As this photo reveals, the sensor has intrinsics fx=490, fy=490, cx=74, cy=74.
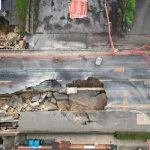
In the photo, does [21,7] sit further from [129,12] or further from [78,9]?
[129,12]

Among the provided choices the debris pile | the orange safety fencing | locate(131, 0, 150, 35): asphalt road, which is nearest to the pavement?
the debris pile

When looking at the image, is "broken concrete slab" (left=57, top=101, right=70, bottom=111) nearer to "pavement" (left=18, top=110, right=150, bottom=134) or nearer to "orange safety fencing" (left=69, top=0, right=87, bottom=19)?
"pavement" (left=18, top=110, right=150, bottom=134)

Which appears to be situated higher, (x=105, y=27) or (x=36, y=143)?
(x=105, y=27)

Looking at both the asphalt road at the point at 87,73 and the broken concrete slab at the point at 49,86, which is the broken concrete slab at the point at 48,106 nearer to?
the broken concrete slab at the point at 49,86

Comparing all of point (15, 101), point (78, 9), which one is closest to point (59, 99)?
point (15, 101)

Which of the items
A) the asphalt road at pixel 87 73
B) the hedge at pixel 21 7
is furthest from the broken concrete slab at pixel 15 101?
the hedge at pixel 21 7

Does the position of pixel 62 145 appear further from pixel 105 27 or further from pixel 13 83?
pixel 105 27

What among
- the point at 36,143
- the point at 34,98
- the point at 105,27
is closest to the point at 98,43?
the point at 105,27
